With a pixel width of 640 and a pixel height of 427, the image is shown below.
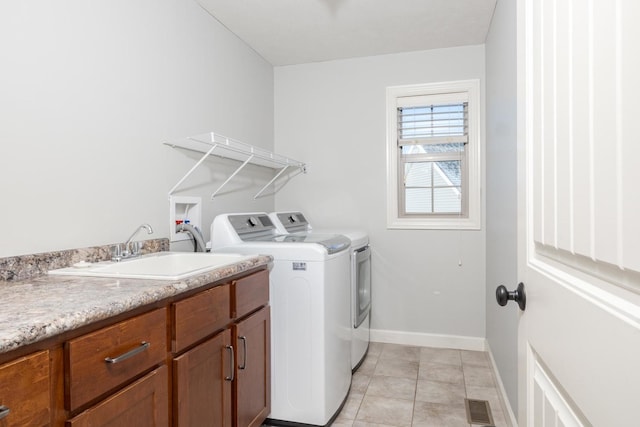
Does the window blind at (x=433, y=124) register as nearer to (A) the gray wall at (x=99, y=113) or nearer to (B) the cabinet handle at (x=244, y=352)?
(A) the gray wall at (x=99, y=113)

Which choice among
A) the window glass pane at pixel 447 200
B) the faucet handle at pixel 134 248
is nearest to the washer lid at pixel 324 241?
the faucet handle at pixel 134 248

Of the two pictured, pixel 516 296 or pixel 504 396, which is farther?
pixel 504 396

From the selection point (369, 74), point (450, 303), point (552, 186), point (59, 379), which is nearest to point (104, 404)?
point (59, 379)

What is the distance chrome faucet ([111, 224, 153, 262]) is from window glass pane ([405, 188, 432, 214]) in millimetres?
2209

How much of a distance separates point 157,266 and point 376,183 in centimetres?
204

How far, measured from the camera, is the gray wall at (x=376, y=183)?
317 centimetres

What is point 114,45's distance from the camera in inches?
71.0

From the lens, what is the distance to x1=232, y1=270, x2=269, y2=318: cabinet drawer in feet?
5.36

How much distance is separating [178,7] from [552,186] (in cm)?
229

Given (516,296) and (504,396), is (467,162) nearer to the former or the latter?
(504,396)

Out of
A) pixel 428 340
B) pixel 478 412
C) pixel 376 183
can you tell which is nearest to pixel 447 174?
pixel 376 183

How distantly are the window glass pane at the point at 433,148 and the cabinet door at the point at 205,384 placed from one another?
234cm

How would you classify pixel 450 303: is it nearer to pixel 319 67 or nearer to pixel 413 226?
pixel 413 226

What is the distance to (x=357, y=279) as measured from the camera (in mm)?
2727
